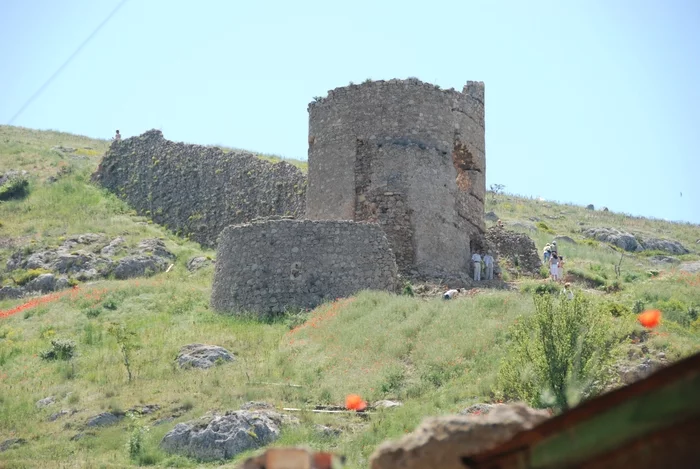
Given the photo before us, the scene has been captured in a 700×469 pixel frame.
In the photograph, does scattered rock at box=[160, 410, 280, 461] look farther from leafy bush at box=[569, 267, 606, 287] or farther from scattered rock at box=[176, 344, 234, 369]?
leafy bush at box=[569, 267, 606, 287]

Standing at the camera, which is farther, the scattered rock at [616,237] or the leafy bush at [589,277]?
the scattered rock at [616,237]

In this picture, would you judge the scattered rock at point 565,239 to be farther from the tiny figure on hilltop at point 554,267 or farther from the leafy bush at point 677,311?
the leafy bush at point 677,311

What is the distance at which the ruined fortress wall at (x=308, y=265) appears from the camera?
2164cm

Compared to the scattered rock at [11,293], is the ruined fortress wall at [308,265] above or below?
above

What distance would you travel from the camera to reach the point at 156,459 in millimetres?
13008

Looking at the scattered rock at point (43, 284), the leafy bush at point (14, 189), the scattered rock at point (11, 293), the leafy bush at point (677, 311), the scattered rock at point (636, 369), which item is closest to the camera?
the scattered rock at point (636, 369)

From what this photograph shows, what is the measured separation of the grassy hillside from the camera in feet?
45.2

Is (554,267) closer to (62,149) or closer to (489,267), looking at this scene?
(489,267)

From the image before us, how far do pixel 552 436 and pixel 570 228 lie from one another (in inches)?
1789

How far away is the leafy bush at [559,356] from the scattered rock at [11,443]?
756 cm

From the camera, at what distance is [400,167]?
23.4m

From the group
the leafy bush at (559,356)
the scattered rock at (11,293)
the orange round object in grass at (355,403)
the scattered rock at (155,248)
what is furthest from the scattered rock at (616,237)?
the leafy bush at (559,356)

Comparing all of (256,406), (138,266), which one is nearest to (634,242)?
(138,266)

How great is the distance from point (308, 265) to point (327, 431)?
8778 millimetres
